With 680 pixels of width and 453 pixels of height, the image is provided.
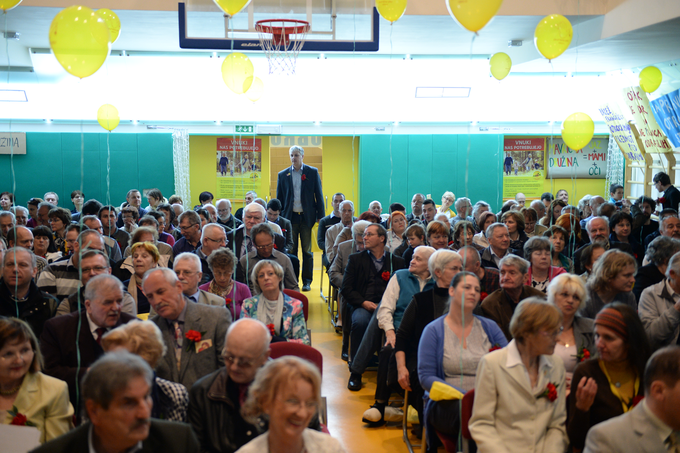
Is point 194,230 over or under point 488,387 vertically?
over

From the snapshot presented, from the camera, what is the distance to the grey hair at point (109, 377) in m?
1.69

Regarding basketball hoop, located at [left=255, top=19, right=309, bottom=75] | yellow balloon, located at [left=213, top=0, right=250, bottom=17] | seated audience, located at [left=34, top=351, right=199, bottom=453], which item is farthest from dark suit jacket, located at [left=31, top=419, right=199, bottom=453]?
basketball hoop, located at [left=255, top=19, right=309, bottom=75]

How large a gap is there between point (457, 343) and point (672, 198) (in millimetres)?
6626

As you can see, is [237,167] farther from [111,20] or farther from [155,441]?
[155,441]

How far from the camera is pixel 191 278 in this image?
11.4ft

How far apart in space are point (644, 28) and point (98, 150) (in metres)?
9.89

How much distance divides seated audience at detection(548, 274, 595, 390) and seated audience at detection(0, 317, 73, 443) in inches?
96.0

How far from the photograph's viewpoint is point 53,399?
7.45 ft

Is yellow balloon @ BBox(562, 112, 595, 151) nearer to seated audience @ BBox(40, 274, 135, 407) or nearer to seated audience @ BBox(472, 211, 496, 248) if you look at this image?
seated audience @ BBox(472, 211, 496, 248)

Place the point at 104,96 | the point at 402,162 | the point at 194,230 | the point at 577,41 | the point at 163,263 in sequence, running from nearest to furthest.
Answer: the point at 163,263 → the point at 194,230 → the point at 577,41 → the point at 104,96 → the point at 402,162

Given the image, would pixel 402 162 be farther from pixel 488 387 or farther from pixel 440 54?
pixel 488 387

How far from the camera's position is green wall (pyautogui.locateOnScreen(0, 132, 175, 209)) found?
1123cm

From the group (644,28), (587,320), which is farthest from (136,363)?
(644,28)

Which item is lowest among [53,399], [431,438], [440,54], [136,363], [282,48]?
[431,438]
